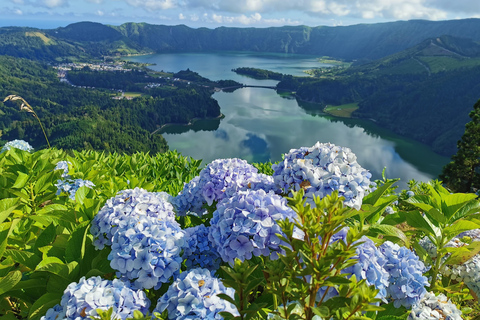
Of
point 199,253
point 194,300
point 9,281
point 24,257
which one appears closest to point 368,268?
point 194,300

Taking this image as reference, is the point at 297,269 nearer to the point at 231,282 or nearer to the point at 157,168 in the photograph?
the point at 231,282

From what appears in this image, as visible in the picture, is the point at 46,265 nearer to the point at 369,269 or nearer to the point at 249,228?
the point at 249,228

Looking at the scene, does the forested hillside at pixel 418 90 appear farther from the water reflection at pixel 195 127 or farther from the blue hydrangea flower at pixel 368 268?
the blue hydrangea flower at pixel 368 268

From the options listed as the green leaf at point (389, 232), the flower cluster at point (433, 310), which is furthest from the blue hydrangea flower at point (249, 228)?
the flower cluster at point (433, 310)

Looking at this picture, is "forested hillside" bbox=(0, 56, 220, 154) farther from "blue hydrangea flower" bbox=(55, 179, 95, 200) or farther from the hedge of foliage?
the hedge of foliage

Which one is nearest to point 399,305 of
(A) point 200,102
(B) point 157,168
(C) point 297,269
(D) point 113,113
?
(C) point 297,269
